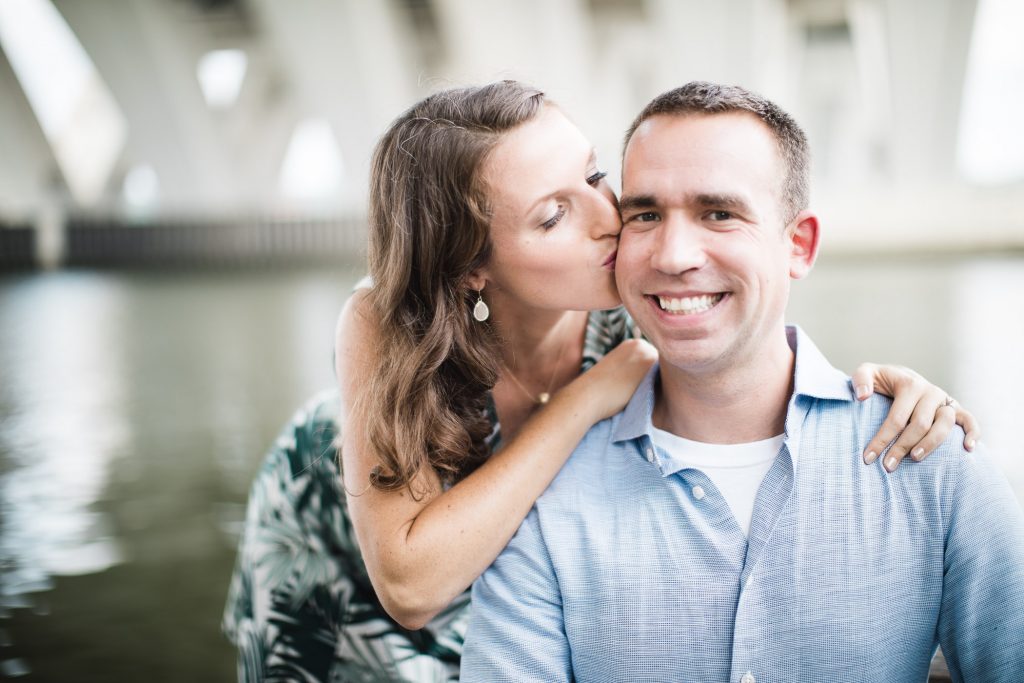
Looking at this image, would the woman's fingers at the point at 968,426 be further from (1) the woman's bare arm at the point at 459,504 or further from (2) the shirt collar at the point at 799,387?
(1) the woman's bare arm at the point at 459,504

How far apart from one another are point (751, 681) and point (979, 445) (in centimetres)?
64

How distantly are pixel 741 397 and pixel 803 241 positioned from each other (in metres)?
0.37

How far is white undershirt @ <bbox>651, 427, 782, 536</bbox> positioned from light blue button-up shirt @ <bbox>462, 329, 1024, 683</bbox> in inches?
2.0

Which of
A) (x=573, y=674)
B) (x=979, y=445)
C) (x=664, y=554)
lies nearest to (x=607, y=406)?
(x=664, y=554)

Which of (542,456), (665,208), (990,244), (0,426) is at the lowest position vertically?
(990,244)

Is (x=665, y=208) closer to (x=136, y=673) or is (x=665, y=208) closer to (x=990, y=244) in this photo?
(x=136, y=673)

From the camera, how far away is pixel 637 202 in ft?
6.76

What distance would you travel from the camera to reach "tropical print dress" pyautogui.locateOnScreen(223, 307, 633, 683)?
283cm

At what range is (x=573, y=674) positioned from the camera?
2027 mm

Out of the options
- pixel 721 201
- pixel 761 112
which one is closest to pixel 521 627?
pixel 721 201

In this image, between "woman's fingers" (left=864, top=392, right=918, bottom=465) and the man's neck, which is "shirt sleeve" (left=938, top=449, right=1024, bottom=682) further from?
the man's neck

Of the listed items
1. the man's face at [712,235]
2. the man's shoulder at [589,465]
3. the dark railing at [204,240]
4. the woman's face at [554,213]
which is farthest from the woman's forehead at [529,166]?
the dark railing at [204,240]

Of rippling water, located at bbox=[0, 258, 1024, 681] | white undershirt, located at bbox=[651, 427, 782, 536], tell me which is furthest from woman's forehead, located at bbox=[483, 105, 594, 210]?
rippling water, located at bbox=[0, 258, 1024, 681]

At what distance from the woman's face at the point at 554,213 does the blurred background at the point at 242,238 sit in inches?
19.7
